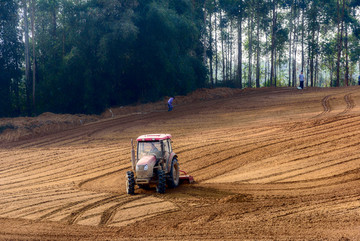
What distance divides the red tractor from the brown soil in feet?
1.17

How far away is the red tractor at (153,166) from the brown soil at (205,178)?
357 mm

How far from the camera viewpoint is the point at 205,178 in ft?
47.9

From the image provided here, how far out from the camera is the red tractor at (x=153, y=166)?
38.2ft

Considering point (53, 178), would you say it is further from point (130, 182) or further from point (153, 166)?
point (153, 166)

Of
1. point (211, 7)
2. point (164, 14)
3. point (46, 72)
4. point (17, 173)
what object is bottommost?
point (17, 173)

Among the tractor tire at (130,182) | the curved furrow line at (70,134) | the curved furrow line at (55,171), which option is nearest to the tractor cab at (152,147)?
the tractor tire at (130,182)

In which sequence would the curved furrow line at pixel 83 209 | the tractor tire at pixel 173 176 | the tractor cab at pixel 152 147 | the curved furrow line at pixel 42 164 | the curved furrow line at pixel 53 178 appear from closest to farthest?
the curved furrow line at pixel 83 209 → the tractor cab at pixel 152 147 → the tractor tire at pixel 173 176 → the curved furrow line at pixel 53 178 → the curved furrow line at pixel 42 164

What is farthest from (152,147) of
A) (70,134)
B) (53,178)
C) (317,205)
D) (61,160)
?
(70,134)

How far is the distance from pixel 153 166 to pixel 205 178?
335 centimetres

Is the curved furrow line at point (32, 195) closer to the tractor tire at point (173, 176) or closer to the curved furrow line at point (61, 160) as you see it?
the tractor tire at point (173, 176)

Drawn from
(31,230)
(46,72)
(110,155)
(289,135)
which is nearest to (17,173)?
(110,155)

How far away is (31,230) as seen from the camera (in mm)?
9023

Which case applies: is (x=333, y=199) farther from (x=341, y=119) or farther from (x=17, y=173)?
(x=17, y=173)

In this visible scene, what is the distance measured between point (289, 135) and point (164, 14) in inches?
748
